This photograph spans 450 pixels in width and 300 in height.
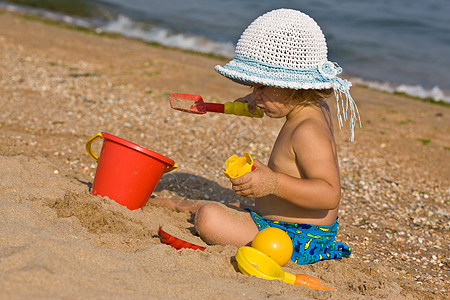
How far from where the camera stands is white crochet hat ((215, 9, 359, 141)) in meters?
2.81

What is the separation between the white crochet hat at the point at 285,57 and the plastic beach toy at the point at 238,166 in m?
0.40

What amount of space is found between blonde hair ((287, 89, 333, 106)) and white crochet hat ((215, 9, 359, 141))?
0.16 m

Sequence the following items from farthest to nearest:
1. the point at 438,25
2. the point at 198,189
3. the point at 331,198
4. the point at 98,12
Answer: the point at 98,12
the point at 438,25
the point at 198,189
the point at 331,198

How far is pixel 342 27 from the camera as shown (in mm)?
13977

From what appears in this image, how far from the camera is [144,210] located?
11.4 feet

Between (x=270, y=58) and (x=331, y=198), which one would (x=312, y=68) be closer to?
(x=270, y=58)

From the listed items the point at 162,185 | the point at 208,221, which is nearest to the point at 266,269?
the point at 208,221

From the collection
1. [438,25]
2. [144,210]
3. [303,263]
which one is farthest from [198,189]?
[438,25]

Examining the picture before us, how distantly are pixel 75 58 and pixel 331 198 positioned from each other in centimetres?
575

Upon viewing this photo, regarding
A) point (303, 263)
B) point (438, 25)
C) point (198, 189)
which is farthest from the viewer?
point (438, 25)

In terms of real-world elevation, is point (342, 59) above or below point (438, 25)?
below

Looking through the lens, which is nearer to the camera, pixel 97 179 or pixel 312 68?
pixel 312 68

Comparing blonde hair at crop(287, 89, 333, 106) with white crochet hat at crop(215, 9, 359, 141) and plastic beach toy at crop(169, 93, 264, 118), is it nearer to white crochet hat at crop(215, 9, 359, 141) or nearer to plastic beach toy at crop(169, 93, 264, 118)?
white crochet hat at crop(215, 9, 359, 141)

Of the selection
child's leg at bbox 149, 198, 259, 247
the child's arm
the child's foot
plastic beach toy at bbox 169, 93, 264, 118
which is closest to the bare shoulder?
the child's arm
